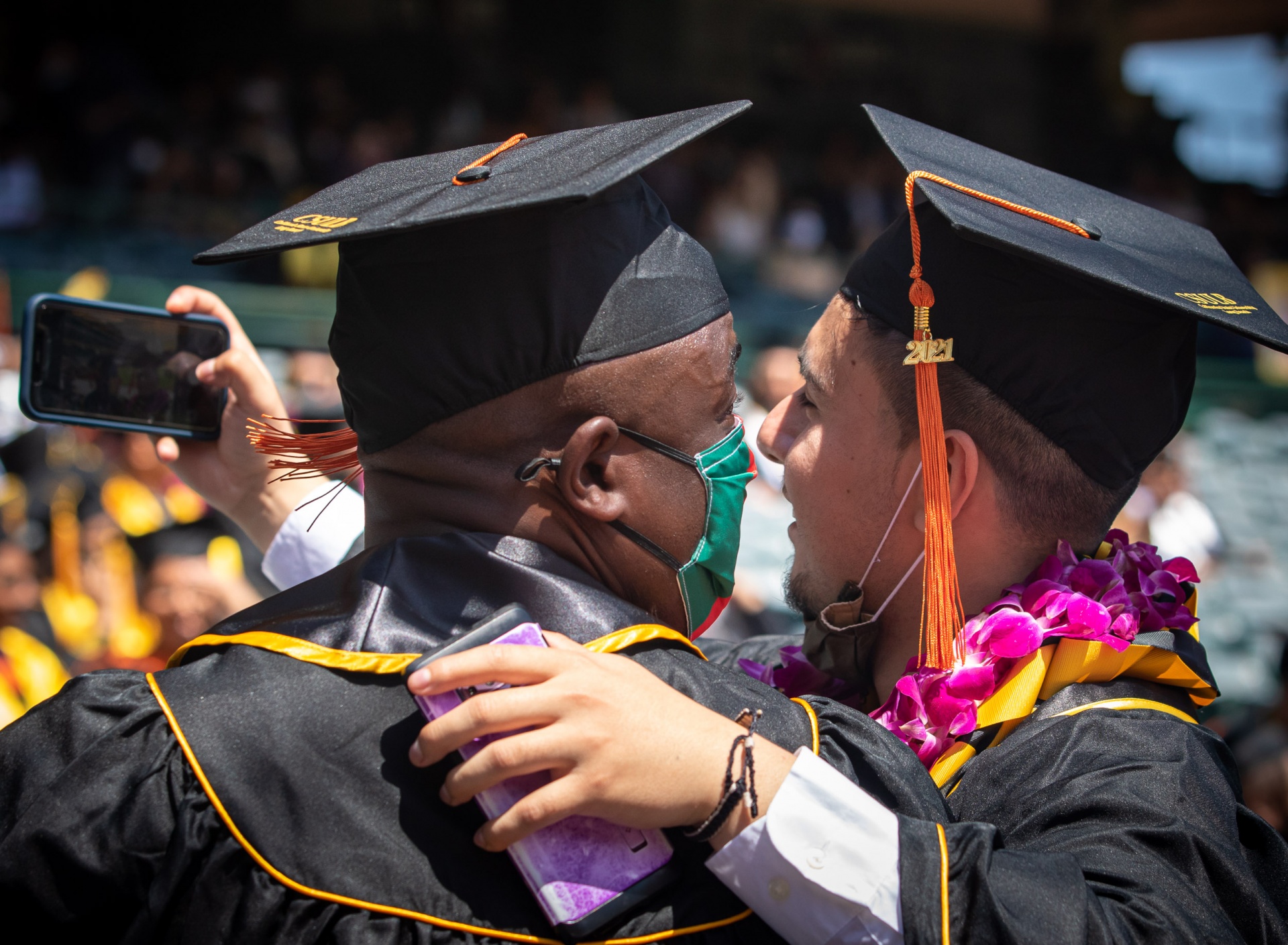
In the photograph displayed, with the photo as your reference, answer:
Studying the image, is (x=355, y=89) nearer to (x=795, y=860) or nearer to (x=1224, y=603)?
(x=1224, y=603)

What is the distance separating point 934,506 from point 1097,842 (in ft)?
1.96

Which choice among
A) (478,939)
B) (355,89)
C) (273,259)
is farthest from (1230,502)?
(355,89)

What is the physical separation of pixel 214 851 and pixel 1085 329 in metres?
1.50

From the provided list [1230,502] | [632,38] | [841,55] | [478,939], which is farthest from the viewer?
[841,55]

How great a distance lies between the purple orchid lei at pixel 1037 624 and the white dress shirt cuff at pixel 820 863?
43 centimetres

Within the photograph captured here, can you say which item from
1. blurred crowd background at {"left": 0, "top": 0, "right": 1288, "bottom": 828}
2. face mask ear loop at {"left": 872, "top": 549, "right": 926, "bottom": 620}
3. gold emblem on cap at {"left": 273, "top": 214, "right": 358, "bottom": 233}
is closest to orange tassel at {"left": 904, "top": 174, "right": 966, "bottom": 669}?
face mask ear loop at {"left": 872, "top": 549, "right": 926, "bottom": 620}

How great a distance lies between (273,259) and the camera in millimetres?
9531

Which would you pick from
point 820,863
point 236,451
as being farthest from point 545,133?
point 820,863

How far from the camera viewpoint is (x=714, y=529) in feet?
5.59

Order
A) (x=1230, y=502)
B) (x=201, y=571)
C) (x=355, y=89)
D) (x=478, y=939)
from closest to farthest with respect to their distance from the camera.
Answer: (x=478, y=939) < (x=201, y=571) < (x=1230, y=502) < (x=355, y=89)

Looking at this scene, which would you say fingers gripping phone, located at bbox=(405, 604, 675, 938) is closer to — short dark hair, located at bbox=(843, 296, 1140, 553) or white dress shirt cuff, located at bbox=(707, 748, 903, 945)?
white dress shirt cuff, located at bbox=(707, 748, 903, 945)

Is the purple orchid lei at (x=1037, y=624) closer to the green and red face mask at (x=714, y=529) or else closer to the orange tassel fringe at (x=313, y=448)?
the green and red face mask at (x=714, y=529)

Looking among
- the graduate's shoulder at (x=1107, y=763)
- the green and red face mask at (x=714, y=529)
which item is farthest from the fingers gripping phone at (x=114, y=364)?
the graduate's shoulder at (x=1107, y=763)

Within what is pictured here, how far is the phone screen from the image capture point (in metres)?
2.01
